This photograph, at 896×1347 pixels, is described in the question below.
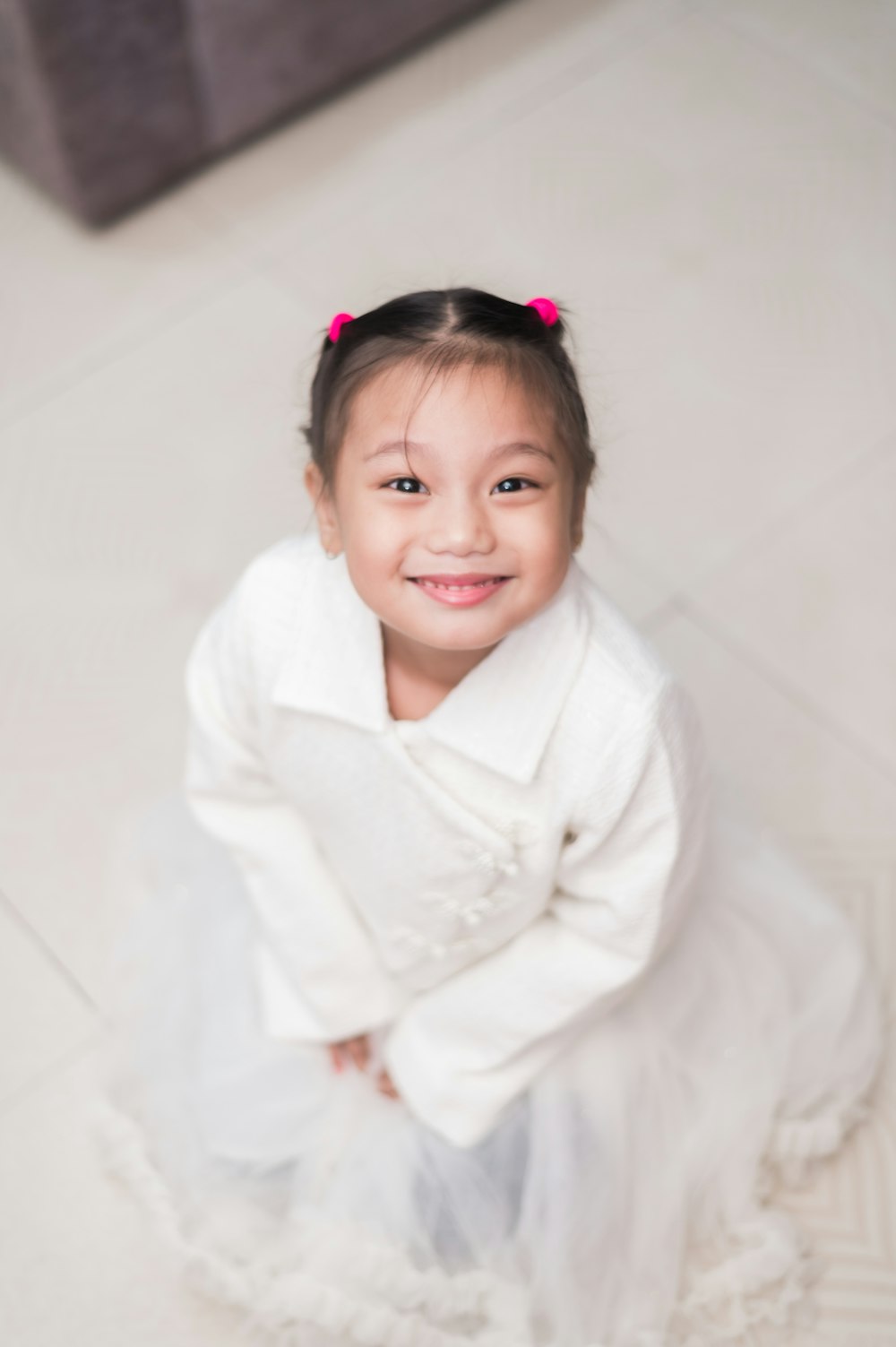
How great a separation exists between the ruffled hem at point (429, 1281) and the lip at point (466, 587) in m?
0.55

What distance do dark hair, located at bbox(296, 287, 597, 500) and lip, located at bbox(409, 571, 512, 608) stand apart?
89 mm

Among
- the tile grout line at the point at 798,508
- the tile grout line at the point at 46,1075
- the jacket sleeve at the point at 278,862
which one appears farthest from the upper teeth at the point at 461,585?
the tile grout line at the point at 798,508

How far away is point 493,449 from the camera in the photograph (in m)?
0.80

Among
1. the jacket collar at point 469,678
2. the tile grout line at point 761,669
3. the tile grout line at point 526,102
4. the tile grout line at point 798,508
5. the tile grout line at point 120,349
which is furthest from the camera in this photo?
the tile grout line at point 526,102

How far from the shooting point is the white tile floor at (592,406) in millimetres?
1322

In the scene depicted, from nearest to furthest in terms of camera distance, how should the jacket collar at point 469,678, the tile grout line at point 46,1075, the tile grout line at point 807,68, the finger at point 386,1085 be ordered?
the jacket collar at point 469,678 < the finger at point 386,1085 < the tile grout line at point 46,1075 < the tile grout line at point 807,68

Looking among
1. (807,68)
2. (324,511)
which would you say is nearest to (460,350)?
(324,511)

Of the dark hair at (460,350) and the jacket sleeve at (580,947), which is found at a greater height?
the dark hair at (460,350)

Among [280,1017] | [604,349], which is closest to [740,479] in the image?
[604,349]

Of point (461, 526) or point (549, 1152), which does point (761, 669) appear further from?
point (461, 526)

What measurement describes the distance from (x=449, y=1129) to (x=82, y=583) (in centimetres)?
82

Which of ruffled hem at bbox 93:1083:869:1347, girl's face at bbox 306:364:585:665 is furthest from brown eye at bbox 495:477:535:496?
ruffled hem at bbox 93:1083:869:1347

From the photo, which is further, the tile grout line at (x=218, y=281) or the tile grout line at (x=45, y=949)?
the tile grout line at (x=218, y=281)

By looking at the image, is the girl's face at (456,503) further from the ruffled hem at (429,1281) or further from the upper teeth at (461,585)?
the ruffled hem at (429,1281)
